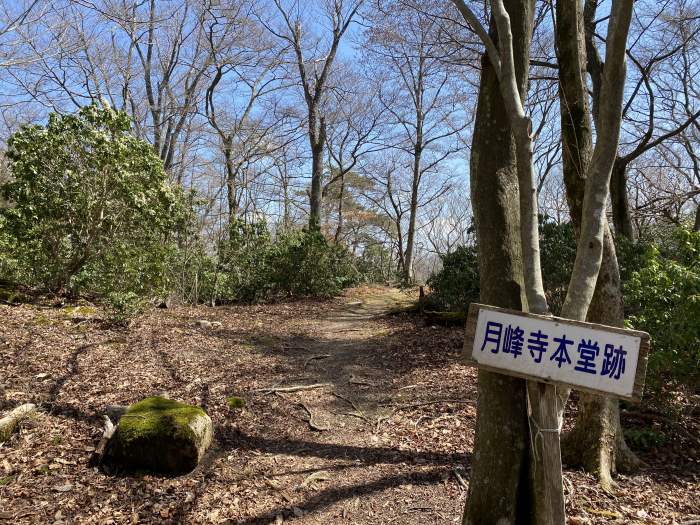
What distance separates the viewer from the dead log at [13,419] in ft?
12.3

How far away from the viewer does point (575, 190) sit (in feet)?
11.7

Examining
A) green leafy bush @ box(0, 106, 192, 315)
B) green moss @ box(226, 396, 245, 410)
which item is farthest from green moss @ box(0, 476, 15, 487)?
green leafy bush @ box(0, 106, 192, 315)

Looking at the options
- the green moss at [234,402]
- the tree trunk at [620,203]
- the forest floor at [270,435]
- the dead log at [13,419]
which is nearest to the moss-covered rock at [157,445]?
the forest floor at [270,435]

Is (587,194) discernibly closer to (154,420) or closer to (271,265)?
(154,420)

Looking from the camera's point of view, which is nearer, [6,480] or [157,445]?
[6,480]

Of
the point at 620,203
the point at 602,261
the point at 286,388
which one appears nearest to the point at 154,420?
the point at 286,388

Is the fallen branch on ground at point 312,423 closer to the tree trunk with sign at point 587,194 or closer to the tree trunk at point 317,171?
the tree trunk with sign at point 587,194

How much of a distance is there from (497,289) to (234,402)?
3527mm

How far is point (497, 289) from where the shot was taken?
2.51 m

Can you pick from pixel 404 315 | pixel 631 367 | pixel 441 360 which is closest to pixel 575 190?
pixel 631 367

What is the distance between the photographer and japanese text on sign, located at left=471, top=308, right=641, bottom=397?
1.91 metres

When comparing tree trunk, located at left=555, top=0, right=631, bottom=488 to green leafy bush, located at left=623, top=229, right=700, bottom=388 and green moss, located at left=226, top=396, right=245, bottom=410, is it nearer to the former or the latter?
green leafy bush, located at left=623, top=229, right=700, bottom=388

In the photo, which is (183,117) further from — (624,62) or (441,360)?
(624,62)

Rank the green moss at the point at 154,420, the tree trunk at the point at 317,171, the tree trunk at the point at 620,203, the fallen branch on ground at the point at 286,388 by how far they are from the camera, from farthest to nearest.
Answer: the tree trunk at the point at 317,171 → the tree trunk at the point at 620,203 → the fallen branch on ground at the point at 286,388 → the green moss at the point at 154,420
